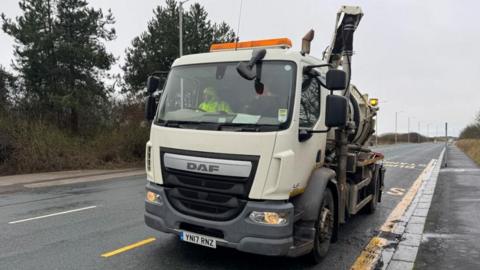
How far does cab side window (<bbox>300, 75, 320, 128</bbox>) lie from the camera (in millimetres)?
4595

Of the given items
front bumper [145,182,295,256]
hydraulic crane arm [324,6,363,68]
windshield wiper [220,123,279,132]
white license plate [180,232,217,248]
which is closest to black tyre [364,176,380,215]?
hydraulic crane arm [324,6,363,68]

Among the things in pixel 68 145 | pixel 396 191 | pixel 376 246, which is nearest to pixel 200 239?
pixel 376 246

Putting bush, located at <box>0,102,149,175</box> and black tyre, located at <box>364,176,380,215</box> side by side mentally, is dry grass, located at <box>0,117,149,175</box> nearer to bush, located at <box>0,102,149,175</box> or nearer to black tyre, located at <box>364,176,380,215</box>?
bush, located at <box>0,102,149,175</box>

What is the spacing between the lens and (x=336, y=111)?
4465 mm

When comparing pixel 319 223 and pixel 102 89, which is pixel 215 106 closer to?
pixel 319 223

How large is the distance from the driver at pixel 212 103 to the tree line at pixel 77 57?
16.7m

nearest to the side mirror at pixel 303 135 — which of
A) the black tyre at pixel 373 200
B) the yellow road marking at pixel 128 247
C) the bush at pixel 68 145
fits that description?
the yellow road marking at pixel 128 247

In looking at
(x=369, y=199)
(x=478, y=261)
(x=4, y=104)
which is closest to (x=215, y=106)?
Answer: (x=478, y=261)

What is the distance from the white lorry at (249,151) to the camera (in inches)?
163

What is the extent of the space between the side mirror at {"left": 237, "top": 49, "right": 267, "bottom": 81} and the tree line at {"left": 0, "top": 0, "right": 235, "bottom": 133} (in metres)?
17.2

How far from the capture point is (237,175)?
4.19 m

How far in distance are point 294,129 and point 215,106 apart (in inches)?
40.0

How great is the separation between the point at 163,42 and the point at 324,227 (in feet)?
66.0

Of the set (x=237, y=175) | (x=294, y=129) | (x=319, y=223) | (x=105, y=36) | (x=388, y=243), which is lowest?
(x=388, y=243)
